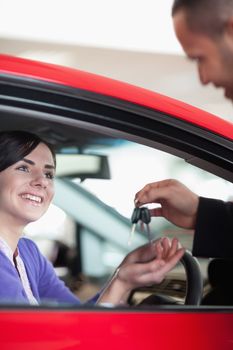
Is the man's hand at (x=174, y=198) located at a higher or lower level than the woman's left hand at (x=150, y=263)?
higher

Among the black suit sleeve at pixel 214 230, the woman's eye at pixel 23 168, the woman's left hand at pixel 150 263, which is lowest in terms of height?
the woman's left hand at pixel 150 263

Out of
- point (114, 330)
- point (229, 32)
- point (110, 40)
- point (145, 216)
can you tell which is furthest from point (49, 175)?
point (110, 40)

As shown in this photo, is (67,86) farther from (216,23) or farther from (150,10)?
(150,10)

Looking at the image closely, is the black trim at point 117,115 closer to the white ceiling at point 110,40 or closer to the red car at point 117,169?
the red car at point 117,169

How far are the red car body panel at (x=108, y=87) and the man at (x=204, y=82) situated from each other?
7 cm

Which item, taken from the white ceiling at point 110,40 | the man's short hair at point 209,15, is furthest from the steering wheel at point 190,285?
the white ceiling at point 110,40

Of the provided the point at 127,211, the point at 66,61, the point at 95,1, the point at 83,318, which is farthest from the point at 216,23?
the point at 66,61

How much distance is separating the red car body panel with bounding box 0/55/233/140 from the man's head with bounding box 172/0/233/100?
0.25ft

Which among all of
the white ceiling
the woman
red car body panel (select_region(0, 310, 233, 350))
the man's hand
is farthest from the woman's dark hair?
the white ceiling

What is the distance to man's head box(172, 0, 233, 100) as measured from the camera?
976 mm

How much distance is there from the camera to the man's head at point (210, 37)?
0.98m

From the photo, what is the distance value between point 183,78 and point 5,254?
5598mm

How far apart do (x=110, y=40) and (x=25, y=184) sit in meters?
5.11

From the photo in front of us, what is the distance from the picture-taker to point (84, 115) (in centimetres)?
96
